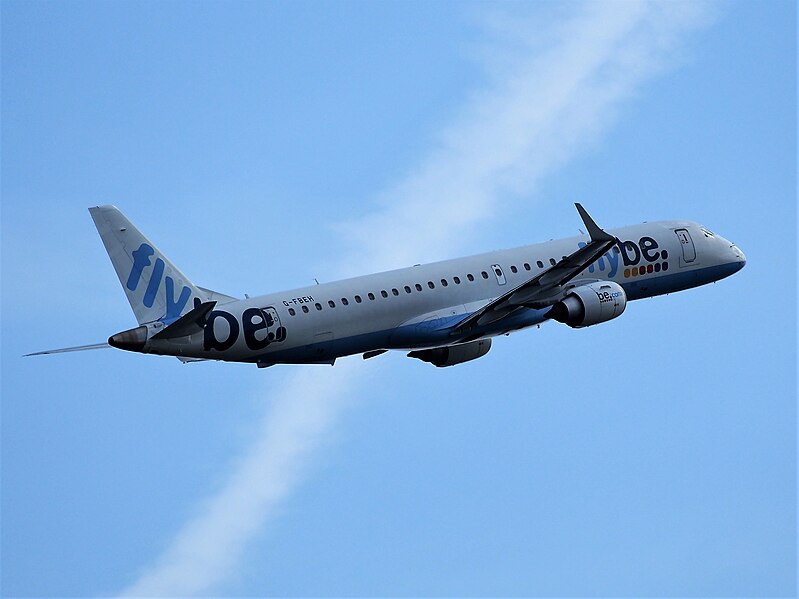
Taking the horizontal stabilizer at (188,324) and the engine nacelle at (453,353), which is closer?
the horizontal stabilizer at (188,324)

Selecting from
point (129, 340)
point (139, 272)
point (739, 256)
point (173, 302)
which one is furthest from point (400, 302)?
point (739, 256)

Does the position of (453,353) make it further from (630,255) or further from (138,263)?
(138,263)

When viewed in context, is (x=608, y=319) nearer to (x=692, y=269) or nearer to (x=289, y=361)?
(x=692, y=269)

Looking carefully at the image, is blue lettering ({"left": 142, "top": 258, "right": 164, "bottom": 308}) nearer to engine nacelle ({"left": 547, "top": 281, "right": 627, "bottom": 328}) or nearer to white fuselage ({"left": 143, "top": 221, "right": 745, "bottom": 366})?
white fuselage ({"left": 143, "top": 221, "right": 745, "bottom": 366})

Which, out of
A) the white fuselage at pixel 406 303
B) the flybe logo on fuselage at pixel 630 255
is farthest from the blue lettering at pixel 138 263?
the flybe logo on fuselage at pixel 630 255

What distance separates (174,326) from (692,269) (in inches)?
1062

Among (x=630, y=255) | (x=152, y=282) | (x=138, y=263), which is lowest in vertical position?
(x=152, y=282)

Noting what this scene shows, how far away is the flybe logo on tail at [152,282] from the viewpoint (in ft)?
223

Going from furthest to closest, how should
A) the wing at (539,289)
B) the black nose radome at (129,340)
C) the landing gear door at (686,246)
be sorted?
1. the landing gear door at (686,246)
2. the wing at (539,289)
3. the black nose radome at (129,340)

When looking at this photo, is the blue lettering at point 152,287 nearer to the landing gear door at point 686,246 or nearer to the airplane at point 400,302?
the airplane at point 400,302

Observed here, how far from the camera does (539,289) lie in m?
71.6

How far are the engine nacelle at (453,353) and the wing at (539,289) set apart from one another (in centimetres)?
484

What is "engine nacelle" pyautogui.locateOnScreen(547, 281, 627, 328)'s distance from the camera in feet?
237

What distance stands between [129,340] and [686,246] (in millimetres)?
28257
